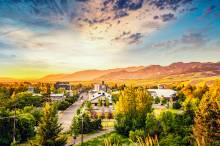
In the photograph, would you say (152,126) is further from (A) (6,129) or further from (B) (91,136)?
(A) (6,129)

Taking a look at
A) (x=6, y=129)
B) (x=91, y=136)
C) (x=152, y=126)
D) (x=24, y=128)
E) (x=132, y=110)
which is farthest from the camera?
(x=132, y=110)

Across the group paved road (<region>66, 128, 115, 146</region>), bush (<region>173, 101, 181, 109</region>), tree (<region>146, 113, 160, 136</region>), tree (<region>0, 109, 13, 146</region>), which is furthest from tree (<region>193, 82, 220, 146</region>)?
bush (<region>173, 101, 181, 109</region>)

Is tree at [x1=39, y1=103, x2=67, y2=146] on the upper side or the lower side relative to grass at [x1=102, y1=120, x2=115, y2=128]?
upper

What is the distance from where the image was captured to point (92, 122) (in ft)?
146

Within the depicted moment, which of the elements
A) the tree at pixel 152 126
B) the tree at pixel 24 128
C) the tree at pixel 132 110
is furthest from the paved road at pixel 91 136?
the tree at pixel 152 126

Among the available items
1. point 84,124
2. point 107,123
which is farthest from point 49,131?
point 107,123

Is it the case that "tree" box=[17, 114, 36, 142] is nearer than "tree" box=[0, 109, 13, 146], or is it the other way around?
"tree" box=[0, 109, 13, 146]

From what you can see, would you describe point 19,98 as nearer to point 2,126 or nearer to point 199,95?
point 2,126

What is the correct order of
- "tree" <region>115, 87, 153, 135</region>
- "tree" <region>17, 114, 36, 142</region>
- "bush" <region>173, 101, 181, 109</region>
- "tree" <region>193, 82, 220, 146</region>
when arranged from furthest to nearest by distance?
1. "bush" <region>173, 101, 181, 109</region>
2. "tree" <region>115, 87, 153, 135</region>
3. "tree" <region>17, 114, 36, 142</region>
4. "tree" <region>193, 82, 220, 146</region>

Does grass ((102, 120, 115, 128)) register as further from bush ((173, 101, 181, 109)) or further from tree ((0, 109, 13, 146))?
bush ((173, 101, 181, 109))

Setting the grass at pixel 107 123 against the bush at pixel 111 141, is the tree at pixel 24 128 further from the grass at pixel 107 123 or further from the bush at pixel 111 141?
the grass at pixel 107 123

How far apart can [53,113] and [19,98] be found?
40.0 m

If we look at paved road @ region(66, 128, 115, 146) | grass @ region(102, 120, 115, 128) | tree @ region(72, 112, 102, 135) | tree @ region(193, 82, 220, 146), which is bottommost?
paved road @ region(66, 128, 115, 146)

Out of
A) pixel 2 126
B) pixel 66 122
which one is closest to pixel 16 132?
pixel 2 126
